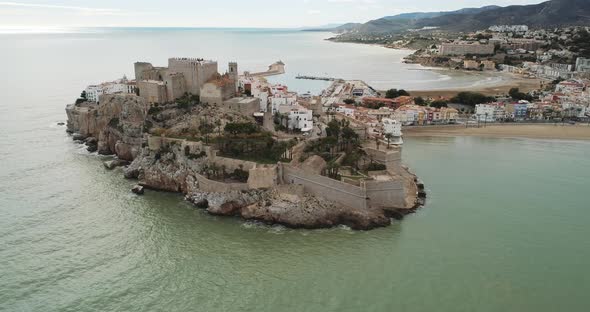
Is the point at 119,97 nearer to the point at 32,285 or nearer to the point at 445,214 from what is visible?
the point at 32,285

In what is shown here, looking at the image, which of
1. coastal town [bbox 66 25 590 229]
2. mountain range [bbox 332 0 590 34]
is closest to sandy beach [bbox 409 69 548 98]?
coastal town [bbox 66 25 590 229]

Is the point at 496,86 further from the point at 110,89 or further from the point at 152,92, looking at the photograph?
the point at 110,89

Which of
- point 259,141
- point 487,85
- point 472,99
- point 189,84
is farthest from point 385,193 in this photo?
point 487,85

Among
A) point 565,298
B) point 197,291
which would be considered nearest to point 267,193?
point 197,291

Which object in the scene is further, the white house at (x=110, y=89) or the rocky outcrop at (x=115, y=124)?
the white house at (x=110, y=89)

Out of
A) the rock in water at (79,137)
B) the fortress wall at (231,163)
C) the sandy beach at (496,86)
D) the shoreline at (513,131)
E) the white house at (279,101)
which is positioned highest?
the white house at (279,101)

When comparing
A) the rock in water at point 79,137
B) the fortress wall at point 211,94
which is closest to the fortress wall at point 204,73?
the fortress wall at point 211,94

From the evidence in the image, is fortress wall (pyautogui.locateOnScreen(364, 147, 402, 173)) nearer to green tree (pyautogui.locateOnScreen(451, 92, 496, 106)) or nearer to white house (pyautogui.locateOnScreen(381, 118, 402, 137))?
white house (pyautogui.locateOnScreen(381, 118, 402, 137))

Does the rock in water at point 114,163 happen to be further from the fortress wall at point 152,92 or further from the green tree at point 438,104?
the green tree at point 438,104
